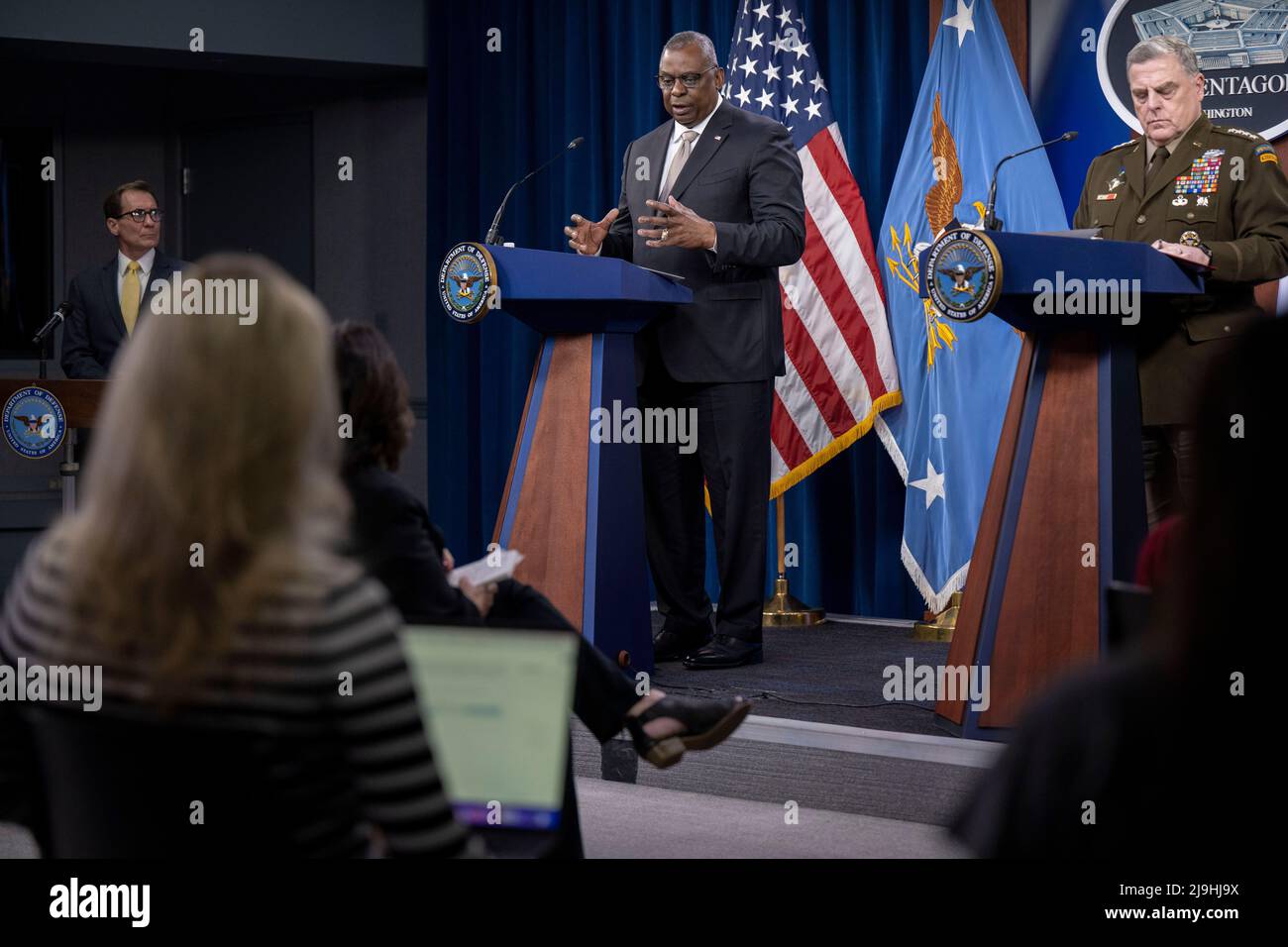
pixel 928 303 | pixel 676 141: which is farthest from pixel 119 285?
pixel 928 303

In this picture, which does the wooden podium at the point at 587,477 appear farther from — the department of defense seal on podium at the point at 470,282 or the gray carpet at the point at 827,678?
the gray carpet at the point at 827,678

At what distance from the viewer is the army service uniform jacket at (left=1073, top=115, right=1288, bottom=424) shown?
3184 mm

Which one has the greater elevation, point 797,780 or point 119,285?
point 119,285

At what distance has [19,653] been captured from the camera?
1.27 m

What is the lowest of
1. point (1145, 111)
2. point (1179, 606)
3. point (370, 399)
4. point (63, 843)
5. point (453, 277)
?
point (63, 843)

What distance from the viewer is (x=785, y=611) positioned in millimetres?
5023

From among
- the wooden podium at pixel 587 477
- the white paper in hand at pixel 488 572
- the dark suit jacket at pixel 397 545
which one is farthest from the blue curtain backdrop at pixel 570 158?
the dark suit jacket at pixel 397 545

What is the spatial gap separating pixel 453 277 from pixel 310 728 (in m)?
2.46

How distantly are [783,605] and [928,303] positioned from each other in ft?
3.86

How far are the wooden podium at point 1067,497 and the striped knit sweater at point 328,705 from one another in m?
2.09

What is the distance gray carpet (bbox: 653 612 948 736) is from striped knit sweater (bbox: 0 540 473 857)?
224 cm

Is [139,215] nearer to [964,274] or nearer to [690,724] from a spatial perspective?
[964,274]
